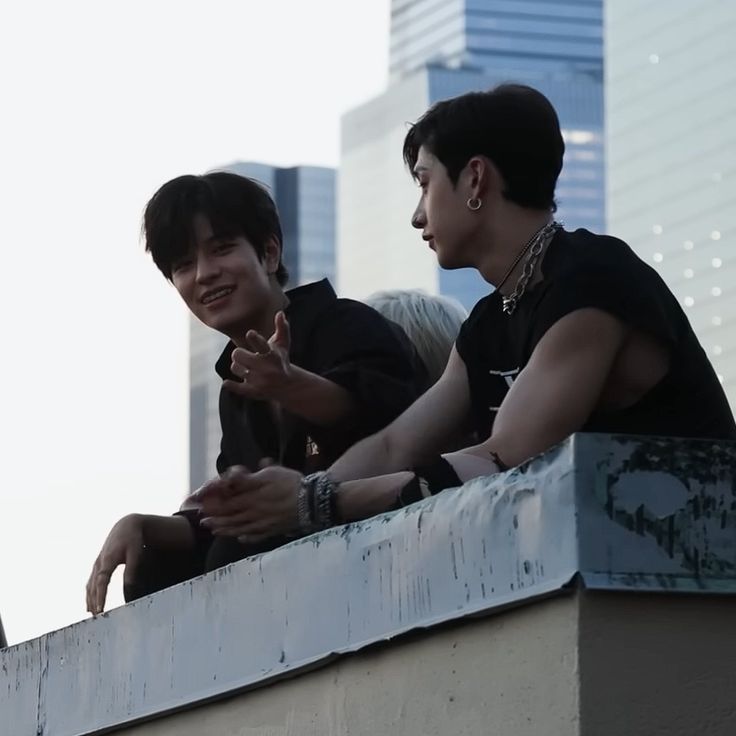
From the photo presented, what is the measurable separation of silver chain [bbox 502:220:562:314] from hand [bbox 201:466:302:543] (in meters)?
0.44

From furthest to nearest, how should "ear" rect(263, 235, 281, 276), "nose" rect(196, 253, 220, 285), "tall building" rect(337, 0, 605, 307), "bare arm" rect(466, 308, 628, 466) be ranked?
"tall building" rect(337, 0, 605, 307)
"ear" rect(263, 235, 281, 276)
"nose" rect(196, 253, 220, 285)
"bare arm" rect(466, 308, 628, 466)

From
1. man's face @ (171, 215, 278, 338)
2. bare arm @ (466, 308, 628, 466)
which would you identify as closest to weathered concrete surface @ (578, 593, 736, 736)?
bare arm @ (466, 308, 628, 466)

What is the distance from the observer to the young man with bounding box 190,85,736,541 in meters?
2.57

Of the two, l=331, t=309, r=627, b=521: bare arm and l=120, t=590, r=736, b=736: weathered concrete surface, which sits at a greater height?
l=331, t=309, r=627, b=521: bare arm

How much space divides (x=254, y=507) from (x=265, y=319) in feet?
3.18

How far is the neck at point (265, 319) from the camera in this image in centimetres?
377

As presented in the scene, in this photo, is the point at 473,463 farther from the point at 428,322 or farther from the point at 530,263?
the point at 428,322

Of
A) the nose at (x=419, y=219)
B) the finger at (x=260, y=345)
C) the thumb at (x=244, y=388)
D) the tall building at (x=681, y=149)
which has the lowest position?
the thumb at (x=244, y=388)

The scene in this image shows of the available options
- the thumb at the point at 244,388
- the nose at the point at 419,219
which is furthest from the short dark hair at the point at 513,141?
the thumb at the point at 244,388

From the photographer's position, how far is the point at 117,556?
3.54 m

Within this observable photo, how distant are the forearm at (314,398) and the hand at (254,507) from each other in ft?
1.09

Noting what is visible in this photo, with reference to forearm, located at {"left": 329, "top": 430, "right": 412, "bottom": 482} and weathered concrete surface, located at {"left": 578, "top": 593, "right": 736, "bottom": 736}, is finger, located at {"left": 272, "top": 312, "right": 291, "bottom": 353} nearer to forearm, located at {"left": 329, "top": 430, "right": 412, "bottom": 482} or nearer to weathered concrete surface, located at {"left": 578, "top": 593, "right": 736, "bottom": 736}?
forearm, located at {"left": 329, "top": 430, "right": 412, "bottom": 482}

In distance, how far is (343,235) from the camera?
419ft

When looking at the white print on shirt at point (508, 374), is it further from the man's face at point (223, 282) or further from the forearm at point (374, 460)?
the man's face at point (223, 282)
